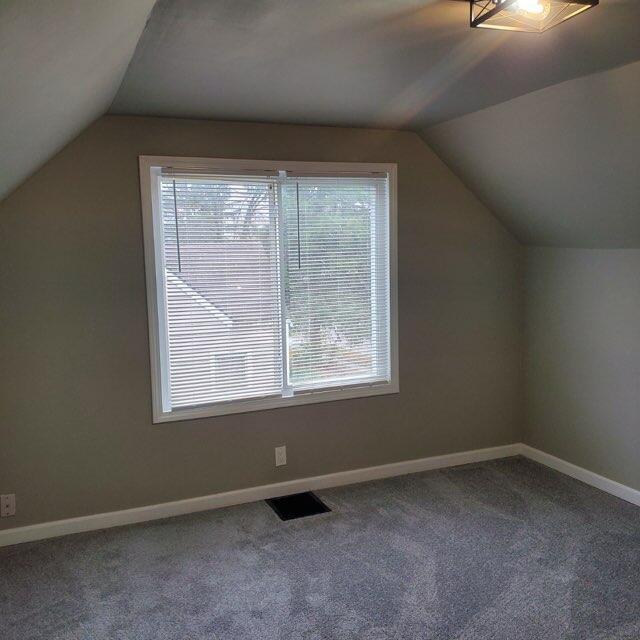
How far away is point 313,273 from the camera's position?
3.69 m

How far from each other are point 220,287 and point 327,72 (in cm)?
142

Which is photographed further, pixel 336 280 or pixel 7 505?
pixel 336 280

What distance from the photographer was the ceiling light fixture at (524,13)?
1.79 metres

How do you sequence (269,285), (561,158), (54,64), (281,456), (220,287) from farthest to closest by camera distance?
1. (281,456)
2. (269,285)
3. (220,287)
4. (561,158)
5. (54,64)

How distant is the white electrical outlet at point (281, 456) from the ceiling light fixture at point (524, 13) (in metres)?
2.62

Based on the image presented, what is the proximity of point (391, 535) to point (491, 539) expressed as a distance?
516 mm

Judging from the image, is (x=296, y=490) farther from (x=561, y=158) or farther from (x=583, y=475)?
(x=561, y=158)

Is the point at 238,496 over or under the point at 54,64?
under

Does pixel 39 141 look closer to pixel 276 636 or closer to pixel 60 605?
pixel 60 605

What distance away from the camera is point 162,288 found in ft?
11.0

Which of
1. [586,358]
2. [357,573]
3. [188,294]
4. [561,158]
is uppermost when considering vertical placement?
[561,158]

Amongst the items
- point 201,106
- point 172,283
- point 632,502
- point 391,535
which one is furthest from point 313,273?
point 632,502

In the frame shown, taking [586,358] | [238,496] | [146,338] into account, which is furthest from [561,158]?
[238,496]

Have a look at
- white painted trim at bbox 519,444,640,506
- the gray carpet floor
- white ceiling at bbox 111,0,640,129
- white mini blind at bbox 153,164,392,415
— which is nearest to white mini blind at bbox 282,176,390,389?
white mini blind at bbox 153,164,392,415
